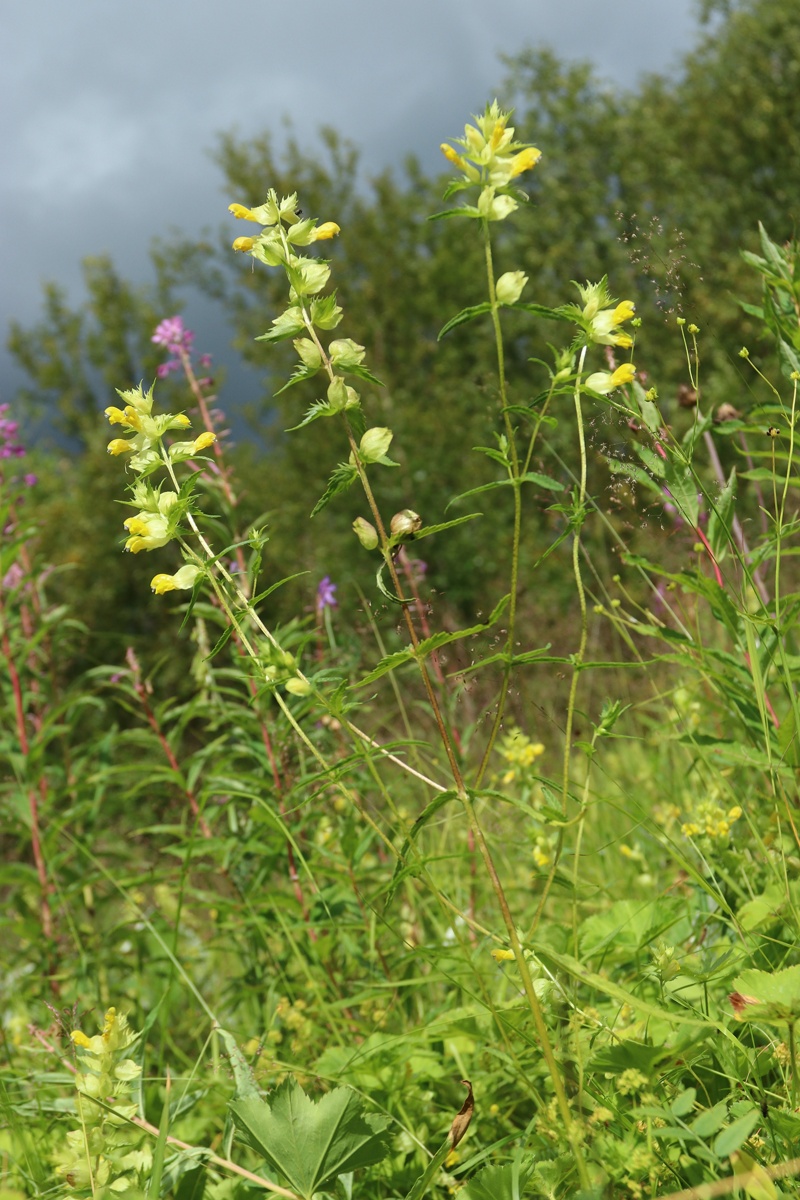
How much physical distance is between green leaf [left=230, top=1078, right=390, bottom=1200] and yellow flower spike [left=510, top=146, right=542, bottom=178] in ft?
3.32

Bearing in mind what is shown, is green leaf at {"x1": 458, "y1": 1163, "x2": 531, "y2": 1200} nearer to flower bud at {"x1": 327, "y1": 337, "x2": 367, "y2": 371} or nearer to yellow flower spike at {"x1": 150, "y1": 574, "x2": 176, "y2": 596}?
yellow flower spike at {"x1": 150, "y1": 574, "x2": 176, "y2": 596}

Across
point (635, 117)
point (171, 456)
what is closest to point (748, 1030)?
point (171, 456)

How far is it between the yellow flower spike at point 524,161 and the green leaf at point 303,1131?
1012 mm

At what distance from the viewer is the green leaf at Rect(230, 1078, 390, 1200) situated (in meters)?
1.00

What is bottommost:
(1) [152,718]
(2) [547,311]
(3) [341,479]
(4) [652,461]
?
(1) [152,718]

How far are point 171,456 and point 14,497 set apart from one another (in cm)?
167

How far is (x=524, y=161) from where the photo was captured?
94 cm

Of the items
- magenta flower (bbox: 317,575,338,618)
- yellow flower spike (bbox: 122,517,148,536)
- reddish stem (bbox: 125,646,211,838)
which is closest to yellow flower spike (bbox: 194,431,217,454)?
yellow flower spike (bbox: 122,517,148,536)

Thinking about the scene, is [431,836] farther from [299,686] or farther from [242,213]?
[242,213]

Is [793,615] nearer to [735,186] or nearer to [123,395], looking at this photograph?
[123,395]

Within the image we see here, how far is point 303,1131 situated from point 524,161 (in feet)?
3.51

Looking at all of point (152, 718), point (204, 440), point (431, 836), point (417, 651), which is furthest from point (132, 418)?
point (431, 836)

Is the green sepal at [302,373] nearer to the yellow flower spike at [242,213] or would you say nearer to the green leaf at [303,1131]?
the yellow flower spike at [242,213]

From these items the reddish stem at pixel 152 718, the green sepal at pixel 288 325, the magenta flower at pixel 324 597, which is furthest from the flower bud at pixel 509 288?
the reddish stem at pixel 152 718
